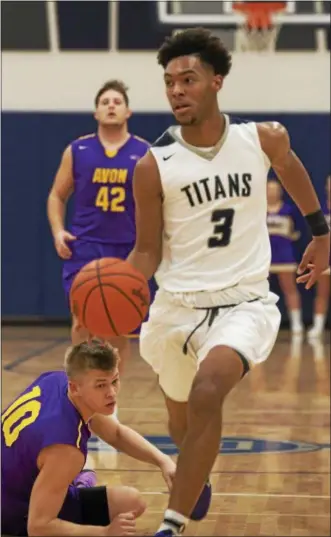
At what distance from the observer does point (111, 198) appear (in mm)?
7242

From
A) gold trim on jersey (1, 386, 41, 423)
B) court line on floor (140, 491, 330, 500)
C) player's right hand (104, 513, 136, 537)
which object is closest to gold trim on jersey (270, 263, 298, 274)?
court line on floor (140, 491, 330, 500)

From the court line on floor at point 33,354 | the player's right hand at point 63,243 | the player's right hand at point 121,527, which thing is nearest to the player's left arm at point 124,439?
the player's right hand at point 121,527

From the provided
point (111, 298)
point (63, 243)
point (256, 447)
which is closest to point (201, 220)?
point (111, 298)

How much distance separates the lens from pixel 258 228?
4742 millimetres

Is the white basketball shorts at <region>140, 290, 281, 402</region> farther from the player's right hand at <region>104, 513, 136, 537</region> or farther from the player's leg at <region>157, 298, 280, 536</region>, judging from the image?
the player's right hand at <region>104, 513, 136, 537</region>

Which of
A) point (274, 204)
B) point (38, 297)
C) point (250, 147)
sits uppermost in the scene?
point (250, 147)

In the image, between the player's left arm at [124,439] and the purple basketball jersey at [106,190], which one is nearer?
the player's left arm at [124,439]

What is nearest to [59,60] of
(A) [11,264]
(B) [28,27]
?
(B) [28,27]

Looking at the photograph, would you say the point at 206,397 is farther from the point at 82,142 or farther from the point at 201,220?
the point at 82,142

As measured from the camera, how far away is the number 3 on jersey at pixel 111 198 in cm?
723

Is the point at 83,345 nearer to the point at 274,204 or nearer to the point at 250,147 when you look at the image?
the point at 250,147

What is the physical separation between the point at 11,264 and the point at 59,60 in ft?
8.58

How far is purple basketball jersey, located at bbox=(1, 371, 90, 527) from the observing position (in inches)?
165

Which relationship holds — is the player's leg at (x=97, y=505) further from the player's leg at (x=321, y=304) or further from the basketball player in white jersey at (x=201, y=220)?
the player's leg at (x=321, y=304)
